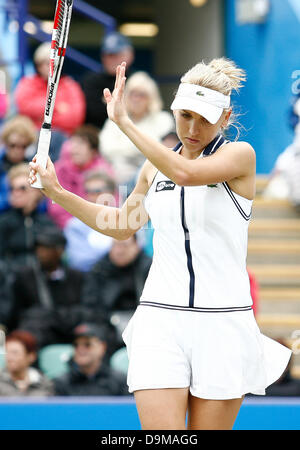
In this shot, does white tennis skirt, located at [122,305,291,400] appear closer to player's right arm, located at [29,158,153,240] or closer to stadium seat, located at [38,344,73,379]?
player's right arm, located at [29,158,153,240]

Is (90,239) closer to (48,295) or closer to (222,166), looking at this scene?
(48,295)

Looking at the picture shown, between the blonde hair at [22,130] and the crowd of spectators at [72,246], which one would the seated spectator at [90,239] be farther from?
the blonde hair at [22,130]

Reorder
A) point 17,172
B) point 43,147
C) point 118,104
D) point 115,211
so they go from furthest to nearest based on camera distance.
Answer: point 17,172
point 115,211
point 43,147
point 118,104

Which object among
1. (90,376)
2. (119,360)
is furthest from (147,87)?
(90,376)

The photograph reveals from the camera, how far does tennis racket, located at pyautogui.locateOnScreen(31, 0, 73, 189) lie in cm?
343

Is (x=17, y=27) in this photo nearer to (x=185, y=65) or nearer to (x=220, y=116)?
(x=185, y=65)

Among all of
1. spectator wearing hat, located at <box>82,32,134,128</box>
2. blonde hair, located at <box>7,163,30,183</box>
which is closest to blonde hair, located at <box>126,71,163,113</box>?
spectator wearing hat, located at <box>82,32,134,128</box>

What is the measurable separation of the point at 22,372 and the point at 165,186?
2.64 m

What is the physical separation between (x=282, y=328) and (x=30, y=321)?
1994mm

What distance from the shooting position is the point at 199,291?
338 cm

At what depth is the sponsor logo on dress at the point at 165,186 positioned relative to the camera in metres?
3.43

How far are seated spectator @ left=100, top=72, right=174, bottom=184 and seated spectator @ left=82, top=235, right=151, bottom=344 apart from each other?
106 cm

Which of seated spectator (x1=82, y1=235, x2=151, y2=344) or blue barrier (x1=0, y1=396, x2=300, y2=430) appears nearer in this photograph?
blue barrier (x1=0, y1=396, x2=300, y2=430)

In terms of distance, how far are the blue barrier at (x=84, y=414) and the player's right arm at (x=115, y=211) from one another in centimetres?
152
